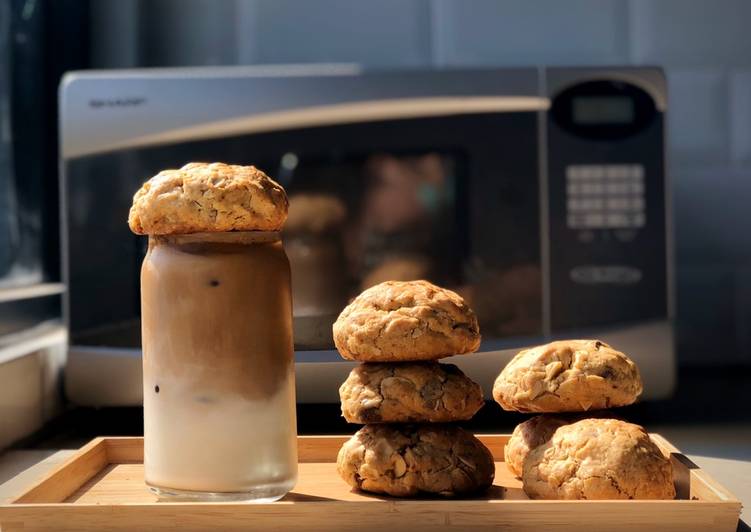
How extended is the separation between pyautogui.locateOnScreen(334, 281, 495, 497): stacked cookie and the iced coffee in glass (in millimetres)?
47

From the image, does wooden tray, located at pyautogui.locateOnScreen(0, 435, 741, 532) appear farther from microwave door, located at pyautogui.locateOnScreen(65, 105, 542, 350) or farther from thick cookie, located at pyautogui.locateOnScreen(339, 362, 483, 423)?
microwave door, located at pyautogui.locateOnScreen(65, 105, 542, 350)

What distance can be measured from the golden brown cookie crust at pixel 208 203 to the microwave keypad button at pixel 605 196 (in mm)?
516

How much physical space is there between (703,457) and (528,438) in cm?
28

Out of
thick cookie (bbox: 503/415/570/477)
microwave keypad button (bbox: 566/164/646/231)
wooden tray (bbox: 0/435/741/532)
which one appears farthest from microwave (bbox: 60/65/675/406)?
wooden tray (bbox: 0/435/741/532)

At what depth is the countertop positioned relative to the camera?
2.70ft

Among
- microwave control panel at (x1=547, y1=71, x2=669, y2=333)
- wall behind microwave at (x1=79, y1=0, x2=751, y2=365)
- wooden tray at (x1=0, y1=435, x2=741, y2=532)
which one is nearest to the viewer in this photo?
wooden tray at (x1=0, y1=435, x2=741, y2=532)

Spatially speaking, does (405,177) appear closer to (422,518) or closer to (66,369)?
(66,369)

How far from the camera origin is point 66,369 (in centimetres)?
110

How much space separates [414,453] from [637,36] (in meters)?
1.07

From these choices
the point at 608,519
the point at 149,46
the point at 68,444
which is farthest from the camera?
the point at 149,46

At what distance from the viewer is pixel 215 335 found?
63 centimetres

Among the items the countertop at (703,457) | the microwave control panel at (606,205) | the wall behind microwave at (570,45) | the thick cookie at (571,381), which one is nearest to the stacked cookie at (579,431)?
the thick cookie at (571,381)

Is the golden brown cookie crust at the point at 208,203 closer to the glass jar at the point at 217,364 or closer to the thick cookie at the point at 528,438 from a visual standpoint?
the glass jar at the point at 217,364

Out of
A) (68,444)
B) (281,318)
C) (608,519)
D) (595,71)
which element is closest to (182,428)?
(281,318)
